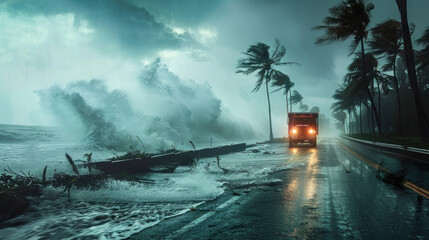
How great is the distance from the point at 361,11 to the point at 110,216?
94.4 ft

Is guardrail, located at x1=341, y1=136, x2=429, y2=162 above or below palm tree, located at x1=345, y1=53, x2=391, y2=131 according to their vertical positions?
below

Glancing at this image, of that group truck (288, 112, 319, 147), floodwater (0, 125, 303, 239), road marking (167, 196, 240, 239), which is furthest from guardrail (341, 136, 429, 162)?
road marking (167, 196, 240, 239)

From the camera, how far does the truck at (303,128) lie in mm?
29000

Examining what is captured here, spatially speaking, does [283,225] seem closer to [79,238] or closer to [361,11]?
[79,238]

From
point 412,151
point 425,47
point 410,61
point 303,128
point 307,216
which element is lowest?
point 307,216

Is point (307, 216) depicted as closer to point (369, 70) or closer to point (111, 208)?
point (111, 208)

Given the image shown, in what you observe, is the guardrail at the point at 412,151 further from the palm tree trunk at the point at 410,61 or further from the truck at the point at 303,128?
the truck at the point at 303,128

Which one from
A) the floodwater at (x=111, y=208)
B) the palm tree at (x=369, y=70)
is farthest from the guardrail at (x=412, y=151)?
the palm tree at (x=369, y=70)

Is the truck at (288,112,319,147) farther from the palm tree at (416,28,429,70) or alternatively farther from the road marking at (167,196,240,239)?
the road marking at (167,196,240,239)

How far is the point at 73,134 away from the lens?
1404 inches

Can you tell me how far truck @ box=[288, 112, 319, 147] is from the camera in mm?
29000

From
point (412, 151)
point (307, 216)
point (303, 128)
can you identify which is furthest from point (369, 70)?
point (307, 216)

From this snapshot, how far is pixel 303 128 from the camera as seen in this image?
1145 inches

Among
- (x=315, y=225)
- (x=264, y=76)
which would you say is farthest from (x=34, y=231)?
(x=264, y=76)
